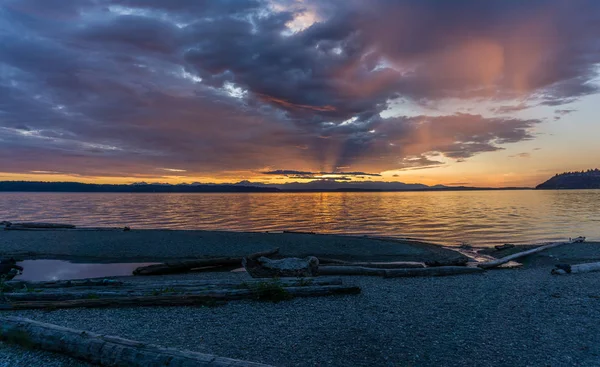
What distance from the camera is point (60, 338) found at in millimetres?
7305

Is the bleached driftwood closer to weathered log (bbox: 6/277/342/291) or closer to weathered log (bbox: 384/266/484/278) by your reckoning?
weathered log (bbox: 384/266/484/278)

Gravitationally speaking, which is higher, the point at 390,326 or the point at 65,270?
the point at 390,326

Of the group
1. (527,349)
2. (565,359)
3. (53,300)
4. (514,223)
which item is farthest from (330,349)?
(514,223)

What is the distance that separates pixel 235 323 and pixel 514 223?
45.0 m

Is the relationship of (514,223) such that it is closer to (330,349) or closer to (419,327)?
(419,327)

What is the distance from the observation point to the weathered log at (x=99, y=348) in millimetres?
5969

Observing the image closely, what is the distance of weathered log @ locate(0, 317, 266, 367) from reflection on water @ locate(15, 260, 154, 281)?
11.7 m

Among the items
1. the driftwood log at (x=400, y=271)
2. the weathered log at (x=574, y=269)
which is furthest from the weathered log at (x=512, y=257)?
the weathered log at (x=574, y=269)

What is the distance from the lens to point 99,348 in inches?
267

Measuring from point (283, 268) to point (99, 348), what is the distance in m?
9.11

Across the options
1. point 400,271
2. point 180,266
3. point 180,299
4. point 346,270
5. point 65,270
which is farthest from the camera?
point 65,270

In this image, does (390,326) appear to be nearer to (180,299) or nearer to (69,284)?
(180,299)

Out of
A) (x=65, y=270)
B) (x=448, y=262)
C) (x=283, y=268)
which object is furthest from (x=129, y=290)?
(x=448, y=262)

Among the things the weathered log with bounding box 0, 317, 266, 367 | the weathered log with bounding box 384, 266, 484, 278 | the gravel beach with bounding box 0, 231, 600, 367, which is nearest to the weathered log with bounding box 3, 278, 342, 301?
the gravel beach with bounding box 0, 231, 600, 367
